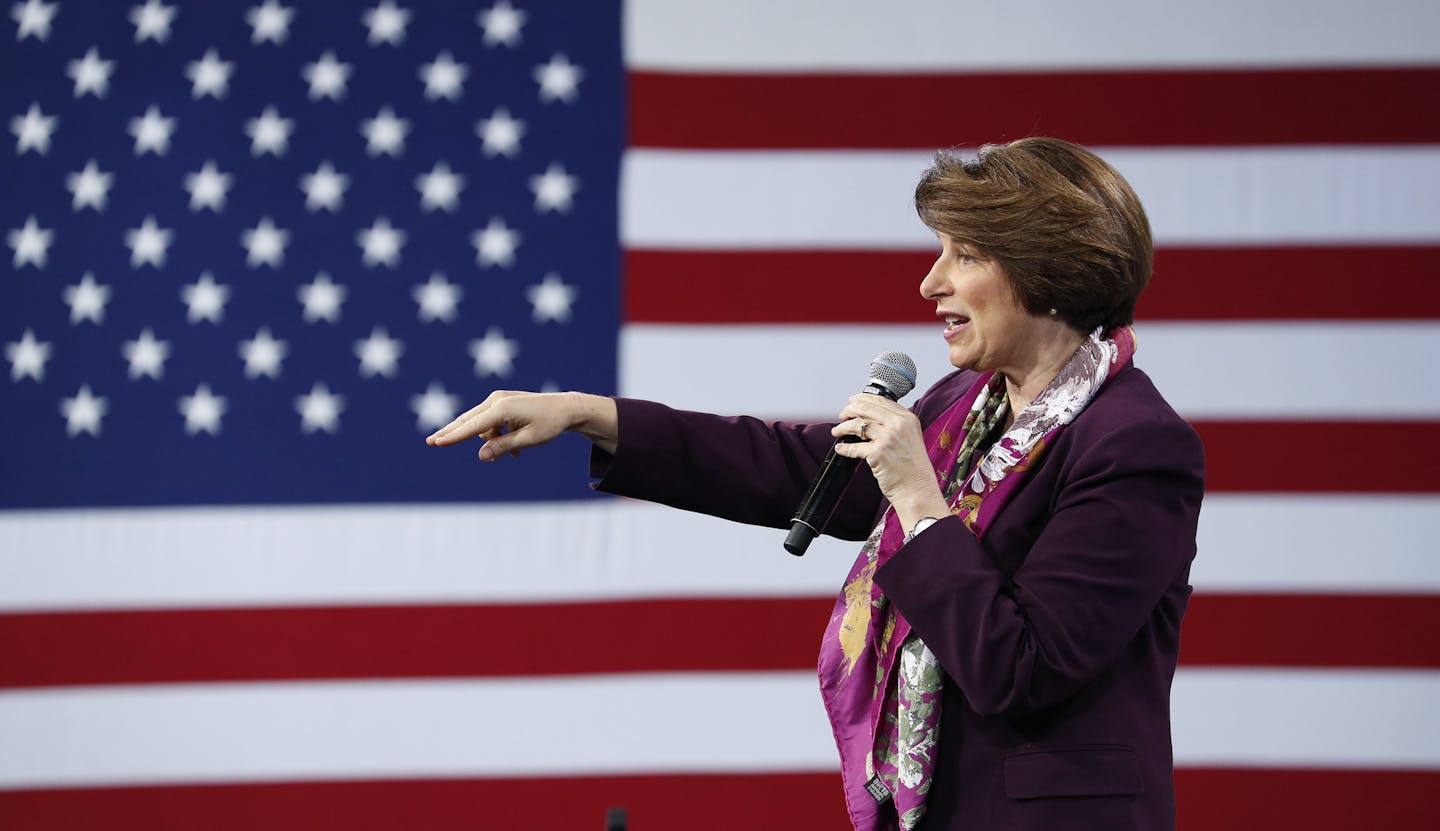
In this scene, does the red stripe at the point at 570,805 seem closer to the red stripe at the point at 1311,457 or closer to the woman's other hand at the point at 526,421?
the red stripe at the point at 1311,457

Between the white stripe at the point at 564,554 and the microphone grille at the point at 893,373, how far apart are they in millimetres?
1167

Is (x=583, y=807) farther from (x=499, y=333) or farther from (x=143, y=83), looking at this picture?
(x=143, y=83)

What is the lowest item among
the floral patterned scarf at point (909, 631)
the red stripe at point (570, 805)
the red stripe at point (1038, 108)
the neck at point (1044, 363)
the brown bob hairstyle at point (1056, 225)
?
the red stripe at point (570, 805)

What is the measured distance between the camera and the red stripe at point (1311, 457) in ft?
8.18

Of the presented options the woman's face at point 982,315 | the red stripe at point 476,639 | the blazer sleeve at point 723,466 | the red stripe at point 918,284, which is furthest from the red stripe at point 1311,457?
the woman's face at point 982,315

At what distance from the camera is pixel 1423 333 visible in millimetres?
2504

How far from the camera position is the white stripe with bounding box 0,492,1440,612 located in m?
2.50

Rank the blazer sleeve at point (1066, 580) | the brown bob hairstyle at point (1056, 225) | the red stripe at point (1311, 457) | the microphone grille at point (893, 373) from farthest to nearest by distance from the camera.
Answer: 1. the red stripe at point (1311, 457)
2. the microphone grille at point (893, 373)
3. the brown bob hairstyle at point (1056, 225)
4. the blazer sleeve at point (1066, 580)

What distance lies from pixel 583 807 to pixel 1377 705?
1589 mm

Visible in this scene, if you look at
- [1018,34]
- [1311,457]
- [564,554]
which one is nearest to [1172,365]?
[1311,457]

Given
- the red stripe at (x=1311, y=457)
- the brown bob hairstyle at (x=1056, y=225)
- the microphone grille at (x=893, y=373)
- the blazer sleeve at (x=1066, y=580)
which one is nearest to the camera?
the blazer sleeve at (x=1066, y=580)

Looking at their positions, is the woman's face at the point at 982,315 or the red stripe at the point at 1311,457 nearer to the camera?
the woman's face at the point at 982,315

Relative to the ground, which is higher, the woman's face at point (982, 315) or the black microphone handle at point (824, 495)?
the woman's face at point (982, 315)

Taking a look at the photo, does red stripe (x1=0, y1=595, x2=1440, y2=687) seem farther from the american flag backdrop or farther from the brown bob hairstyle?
the brown bob hairstyle
